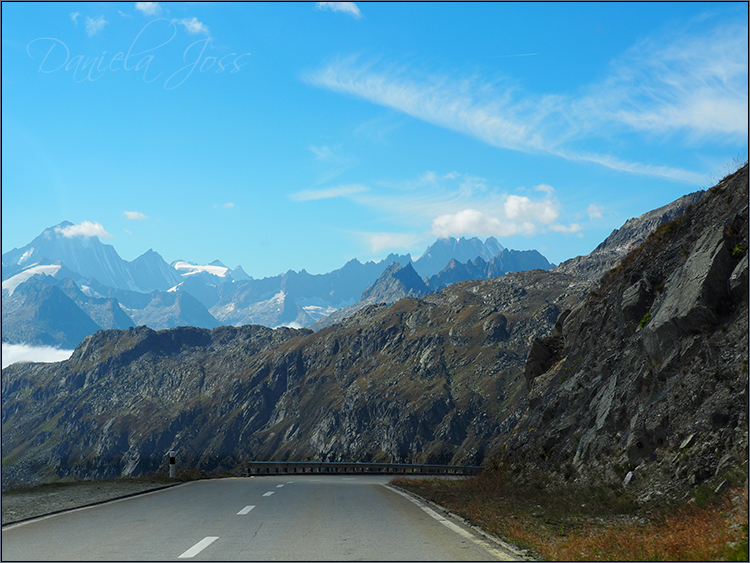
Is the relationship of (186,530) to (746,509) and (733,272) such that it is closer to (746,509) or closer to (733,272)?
(746,509)

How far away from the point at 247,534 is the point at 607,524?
7495 mm

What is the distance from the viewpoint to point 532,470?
2234 centimetres

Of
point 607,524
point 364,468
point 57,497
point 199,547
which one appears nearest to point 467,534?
point 607,524

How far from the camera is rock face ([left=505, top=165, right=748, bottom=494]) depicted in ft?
46.3

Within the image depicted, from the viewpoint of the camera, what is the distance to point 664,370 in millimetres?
17516

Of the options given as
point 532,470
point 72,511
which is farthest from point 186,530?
point 532,470

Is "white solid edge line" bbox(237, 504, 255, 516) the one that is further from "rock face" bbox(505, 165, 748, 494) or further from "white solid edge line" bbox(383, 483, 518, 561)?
"rock face" bbox(505, 165, 748, 494)

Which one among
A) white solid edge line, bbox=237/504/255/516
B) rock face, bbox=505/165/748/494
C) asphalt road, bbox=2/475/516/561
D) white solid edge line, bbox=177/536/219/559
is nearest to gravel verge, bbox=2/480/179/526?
asphalt road, bbox=2/475/516/561

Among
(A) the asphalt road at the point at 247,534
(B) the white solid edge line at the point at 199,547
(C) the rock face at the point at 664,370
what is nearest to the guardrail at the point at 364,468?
(C) the rock face at the point at 664,370

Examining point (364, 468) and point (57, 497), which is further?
point (364, 468)

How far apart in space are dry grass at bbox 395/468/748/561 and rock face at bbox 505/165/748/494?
1107 millimetres

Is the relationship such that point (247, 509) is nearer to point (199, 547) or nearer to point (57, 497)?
point (199, 547)

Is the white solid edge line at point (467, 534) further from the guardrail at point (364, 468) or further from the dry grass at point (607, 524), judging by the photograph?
the guardrail at point (364, 468)

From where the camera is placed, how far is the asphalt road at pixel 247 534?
30.6 ft
